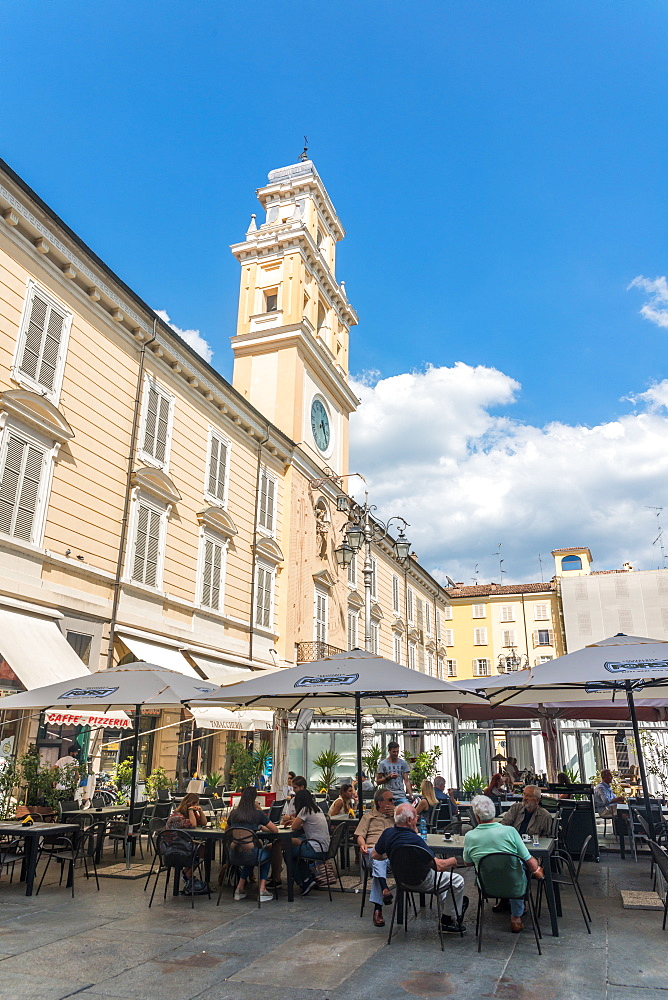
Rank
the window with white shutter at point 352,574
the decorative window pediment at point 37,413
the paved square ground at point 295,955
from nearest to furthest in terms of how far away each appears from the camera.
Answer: the paved square ground at point 295,955 < the decorative window pediment at point 37,413 < the window with white shutter at point 352,574

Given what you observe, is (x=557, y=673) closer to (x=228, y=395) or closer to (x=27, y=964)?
(x=27, y=964)

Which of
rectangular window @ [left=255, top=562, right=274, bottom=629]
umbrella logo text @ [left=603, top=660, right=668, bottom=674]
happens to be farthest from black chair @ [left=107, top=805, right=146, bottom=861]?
rectangular window @ [left=255, top=562, right=274, bottom=629]

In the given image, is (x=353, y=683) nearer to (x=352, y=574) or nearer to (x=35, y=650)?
(x=35, y=650)

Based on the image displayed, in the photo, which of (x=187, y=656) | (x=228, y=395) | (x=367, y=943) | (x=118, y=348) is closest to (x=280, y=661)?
(x=187, y=656)

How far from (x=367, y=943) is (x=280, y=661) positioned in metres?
16.4

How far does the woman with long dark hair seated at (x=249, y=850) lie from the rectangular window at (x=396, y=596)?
27515mm

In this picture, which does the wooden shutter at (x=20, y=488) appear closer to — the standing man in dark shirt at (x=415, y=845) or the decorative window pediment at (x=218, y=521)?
the decorative window pediment at (x=218, y=521)

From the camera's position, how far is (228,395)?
67.3ft

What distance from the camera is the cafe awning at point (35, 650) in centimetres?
1131

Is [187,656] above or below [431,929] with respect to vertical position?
above

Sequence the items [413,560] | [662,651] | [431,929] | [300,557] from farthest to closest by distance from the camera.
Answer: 1. [413,560]
2. [300,557]
3. [662,651]
4. [431,929]

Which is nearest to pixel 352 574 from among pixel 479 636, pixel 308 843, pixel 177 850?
pixel 308 843

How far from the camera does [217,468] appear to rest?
65.5ft

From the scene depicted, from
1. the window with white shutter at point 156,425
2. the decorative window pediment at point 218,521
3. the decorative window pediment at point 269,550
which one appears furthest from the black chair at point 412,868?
the decorative window pediment at point 269,550
